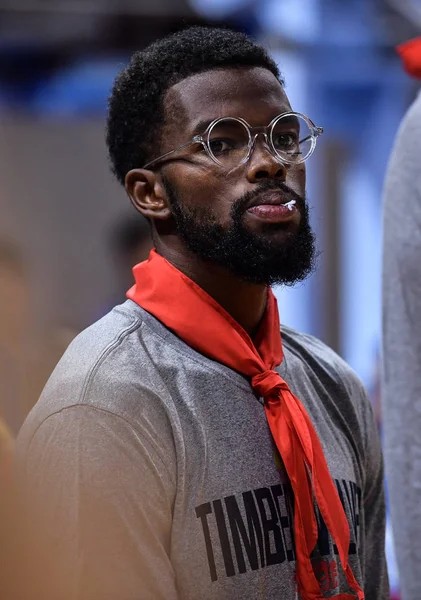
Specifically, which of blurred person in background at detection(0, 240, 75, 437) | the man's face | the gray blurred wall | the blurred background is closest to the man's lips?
the man's face

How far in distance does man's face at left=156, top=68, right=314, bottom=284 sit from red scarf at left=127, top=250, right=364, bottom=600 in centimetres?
9

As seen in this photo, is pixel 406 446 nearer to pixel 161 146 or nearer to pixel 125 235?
pixel 161 146

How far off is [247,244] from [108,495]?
52 cm

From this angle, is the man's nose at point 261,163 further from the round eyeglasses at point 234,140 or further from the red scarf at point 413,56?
the red scarf at point 413,56

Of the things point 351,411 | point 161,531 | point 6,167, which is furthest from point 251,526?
point 6,167

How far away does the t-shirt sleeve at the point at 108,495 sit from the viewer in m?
1.56

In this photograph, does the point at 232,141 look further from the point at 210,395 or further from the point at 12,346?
the point at 12,346

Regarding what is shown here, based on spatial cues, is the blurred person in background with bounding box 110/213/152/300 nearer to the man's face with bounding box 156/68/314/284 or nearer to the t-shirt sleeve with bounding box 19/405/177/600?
the man's face with bounding box 156/68/314/284

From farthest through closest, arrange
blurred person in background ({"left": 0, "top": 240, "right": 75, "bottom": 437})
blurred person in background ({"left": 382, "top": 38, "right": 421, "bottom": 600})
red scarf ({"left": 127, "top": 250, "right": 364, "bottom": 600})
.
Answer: red scarf ({"left": 127, "top": 250, "right": 364, "bottom": 600}), blurred person in background ({"left": 382, "top": 38, "right": 421, "bottom": 600}), blurred person in background ({"left": 0, "top": 240, "right": 75, "bottom": 437})

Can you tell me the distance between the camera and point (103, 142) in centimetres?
579

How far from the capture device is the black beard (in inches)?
72.6

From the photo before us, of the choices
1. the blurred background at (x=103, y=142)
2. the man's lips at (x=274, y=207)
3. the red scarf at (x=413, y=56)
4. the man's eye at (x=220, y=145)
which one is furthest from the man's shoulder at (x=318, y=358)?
the blurred background at (x=103, y=142)

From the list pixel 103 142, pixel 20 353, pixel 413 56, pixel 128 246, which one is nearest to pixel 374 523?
pixel 413 56

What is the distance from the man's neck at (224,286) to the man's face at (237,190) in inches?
1.0
